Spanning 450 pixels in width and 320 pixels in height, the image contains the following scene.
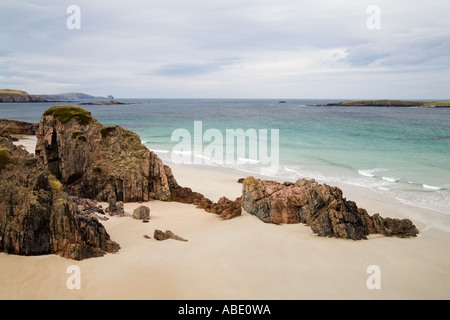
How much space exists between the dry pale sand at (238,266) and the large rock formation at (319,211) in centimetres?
57

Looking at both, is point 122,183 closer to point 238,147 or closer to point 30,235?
point 30,235

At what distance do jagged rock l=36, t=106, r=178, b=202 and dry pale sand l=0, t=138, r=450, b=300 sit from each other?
4.23 meters

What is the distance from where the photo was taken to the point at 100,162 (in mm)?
20844

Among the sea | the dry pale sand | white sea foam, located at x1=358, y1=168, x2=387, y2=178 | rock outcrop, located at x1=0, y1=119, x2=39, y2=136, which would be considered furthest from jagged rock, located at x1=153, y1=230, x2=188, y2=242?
rock outcrop, located at x1=0, y1=119, x2=39, y2=136

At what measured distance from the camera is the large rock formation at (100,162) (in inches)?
797

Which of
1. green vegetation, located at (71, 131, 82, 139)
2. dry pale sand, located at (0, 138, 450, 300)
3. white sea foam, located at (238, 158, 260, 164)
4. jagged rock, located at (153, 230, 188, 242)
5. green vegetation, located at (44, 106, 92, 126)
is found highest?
green vegetation, located at (44, 106, 92, 126)

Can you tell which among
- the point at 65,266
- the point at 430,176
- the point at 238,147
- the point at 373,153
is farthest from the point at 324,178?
the point at 65,266

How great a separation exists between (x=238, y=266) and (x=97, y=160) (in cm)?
1321

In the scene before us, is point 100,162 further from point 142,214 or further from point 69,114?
point 142,214

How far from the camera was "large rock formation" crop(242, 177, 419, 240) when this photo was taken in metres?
15.2

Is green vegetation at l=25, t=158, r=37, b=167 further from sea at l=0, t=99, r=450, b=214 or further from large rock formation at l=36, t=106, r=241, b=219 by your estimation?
sea at l=0, t=99, r=450, b=214

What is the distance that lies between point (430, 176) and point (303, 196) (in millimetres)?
19532

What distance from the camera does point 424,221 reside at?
18.6m

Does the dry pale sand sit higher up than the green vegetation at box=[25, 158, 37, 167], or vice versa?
the green vegetation at box=[25, 158, 37, 167]
